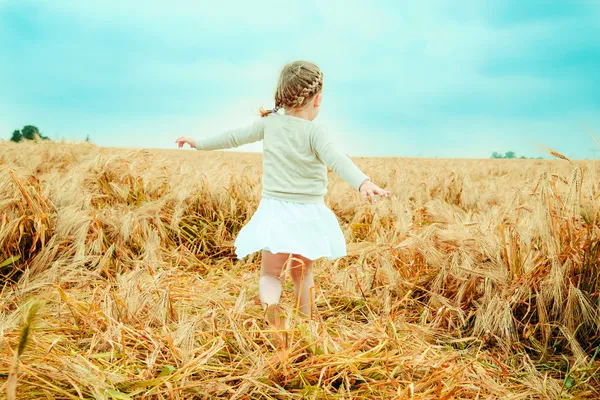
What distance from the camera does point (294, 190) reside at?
2.32 meters

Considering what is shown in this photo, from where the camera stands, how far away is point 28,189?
117 inches

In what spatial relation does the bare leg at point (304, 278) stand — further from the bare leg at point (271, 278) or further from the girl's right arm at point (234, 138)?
the girl's right arm at point (234, 138)

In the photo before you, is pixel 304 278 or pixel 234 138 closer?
pixel 304 278

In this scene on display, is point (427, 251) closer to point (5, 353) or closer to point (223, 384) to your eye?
point (223, 384)

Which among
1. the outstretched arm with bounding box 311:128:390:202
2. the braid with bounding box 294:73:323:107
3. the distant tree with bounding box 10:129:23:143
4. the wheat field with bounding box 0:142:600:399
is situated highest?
the distant tree with bounding box 10:129:23:143

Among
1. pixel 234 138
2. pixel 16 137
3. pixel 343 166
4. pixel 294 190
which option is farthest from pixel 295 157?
pixel 16 137

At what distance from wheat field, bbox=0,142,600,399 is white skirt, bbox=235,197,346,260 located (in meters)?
0.27

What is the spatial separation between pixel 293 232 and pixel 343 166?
0.40m

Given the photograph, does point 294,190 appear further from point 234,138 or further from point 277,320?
point 277,320

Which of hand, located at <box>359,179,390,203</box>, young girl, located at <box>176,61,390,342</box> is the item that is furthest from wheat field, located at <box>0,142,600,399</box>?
hand, located at <box>359,179,390,203</box>

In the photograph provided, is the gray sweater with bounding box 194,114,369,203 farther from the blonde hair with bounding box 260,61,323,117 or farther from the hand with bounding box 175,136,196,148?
the hand with bounding box 175,136,196,148

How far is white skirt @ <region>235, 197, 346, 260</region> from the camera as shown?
7.34 feet

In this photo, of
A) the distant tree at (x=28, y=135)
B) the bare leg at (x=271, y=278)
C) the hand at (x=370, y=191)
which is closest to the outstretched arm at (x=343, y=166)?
the hand at (x=370, y=191)

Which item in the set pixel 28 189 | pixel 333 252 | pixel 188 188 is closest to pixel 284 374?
pixel 333 252
